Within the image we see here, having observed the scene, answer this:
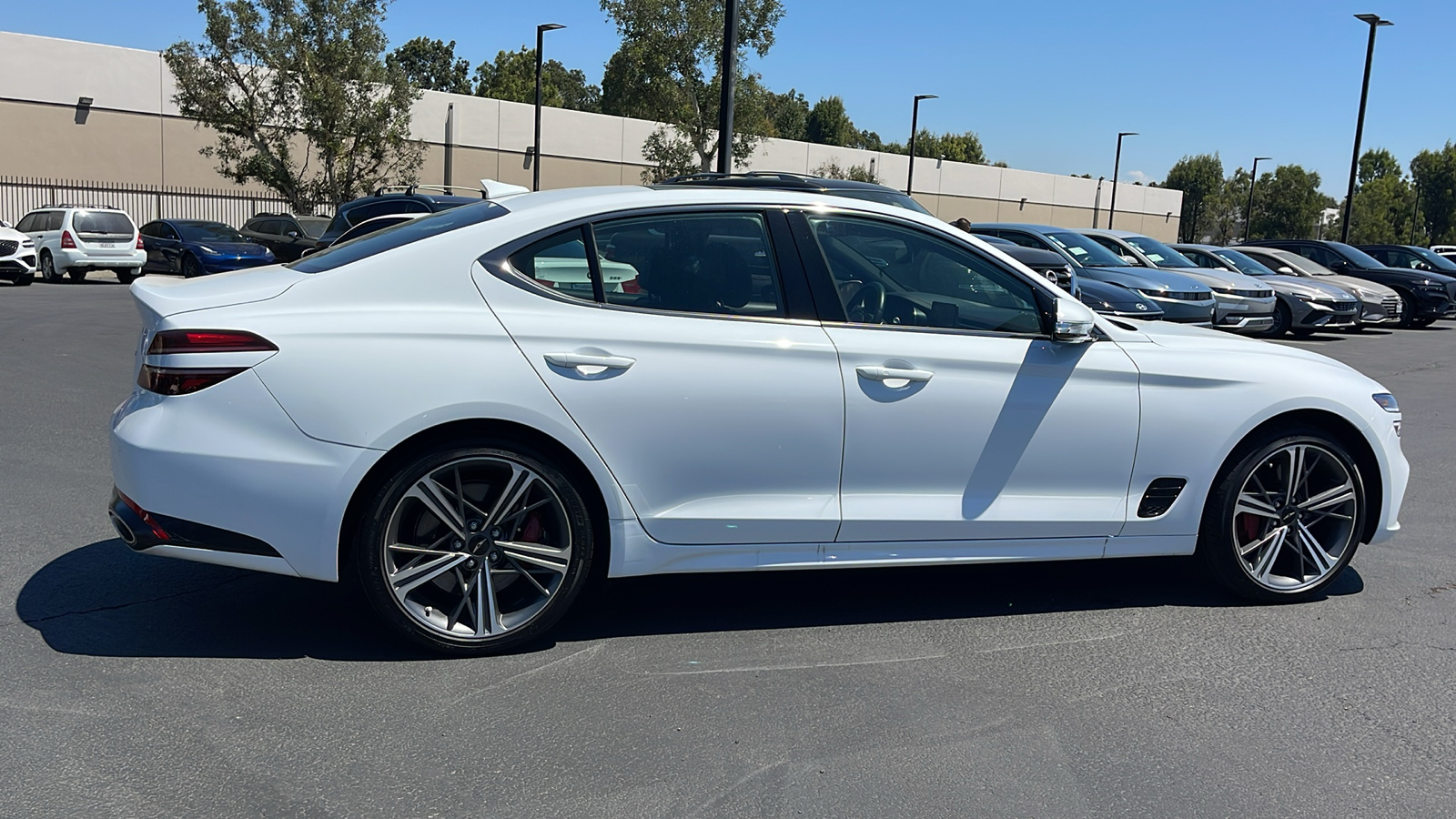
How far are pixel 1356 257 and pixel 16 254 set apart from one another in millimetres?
25735

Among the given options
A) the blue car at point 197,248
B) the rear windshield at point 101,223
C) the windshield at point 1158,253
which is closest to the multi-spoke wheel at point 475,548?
the windshield at point 1158,253

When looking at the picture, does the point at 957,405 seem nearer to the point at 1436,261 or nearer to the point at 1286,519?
the point at 1286,519

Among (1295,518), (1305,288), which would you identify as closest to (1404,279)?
(1305,288)

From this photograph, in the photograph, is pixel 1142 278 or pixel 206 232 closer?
pixel 1142 278

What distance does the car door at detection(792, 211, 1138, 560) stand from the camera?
13.9 ft

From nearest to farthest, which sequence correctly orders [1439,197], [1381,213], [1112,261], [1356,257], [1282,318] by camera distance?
[1112,261]
[1282,318]
[1356,257]
[1381,213]
[1439,197]

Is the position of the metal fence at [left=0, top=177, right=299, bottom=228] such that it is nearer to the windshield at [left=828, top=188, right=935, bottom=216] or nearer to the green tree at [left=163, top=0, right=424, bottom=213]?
the green tree at [left=163, top=0, right=424, bottom=213]

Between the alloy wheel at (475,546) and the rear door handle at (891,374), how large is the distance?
116 cm

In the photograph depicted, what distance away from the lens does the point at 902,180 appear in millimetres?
57844

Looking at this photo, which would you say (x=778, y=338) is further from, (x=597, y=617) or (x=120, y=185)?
(x=120, y=185)

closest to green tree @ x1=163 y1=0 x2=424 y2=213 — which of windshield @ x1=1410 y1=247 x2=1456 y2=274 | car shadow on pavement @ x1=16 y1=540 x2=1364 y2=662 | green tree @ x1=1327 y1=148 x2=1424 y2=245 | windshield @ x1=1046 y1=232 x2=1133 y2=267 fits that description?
windshield @ x1=1046 y1=232 x2=1133 y2=267

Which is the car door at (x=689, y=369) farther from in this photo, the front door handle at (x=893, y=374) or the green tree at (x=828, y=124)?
the green tree at (x=828, y=124)

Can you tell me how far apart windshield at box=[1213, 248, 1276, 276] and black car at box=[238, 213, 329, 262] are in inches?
684

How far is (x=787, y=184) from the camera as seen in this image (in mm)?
7555
